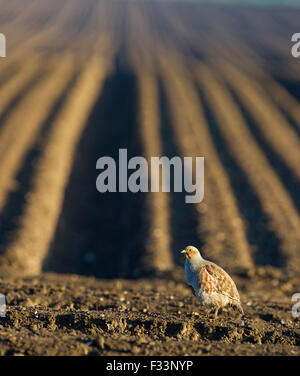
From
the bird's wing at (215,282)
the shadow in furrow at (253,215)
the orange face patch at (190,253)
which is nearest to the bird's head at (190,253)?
the orange face patch at (190,253)

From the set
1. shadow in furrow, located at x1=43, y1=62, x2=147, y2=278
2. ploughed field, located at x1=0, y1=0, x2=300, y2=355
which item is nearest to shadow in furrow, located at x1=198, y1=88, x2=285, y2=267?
ploughed field, located at x1=0, y1=0, x2=300, y2=355

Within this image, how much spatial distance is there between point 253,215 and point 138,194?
4.25 meters

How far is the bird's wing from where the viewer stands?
23.3ft

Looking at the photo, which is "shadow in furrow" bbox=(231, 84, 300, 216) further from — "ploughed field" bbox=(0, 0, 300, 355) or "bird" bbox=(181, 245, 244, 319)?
"bird" bbox=(181, 245, 244, 319)

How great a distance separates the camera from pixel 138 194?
1991 centimetres

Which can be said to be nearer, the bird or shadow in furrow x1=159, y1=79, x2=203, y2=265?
the bird

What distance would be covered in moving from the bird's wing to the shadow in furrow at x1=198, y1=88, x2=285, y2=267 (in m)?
8.61

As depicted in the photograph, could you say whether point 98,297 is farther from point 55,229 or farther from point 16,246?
point 55,229

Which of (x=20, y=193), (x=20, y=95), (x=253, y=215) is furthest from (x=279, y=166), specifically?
(x=20, y=95)

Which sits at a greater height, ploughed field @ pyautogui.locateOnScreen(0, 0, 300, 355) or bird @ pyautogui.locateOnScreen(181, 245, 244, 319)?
ploughed field @ pyautogui.locateOnScreen(0, 0, 300, 355)

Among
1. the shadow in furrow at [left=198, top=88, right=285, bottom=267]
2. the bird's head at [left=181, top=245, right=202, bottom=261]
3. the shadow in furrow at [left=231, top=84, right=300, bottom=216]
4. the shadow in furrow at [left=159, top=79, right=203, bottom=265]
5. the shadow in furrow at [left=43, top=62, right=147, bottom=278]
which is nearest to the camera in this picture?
the bird's head at [left=181, top=245, right=202, bottom=261]

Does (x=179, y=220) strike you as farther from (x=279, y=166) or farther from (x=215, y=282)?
(x=215, y=282)

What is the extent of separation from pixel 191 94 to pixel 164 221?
14632mm
